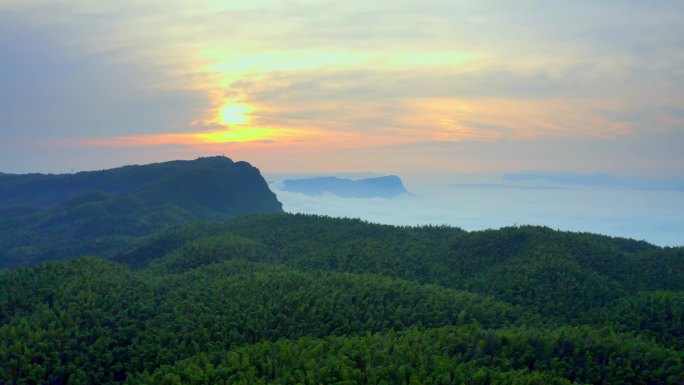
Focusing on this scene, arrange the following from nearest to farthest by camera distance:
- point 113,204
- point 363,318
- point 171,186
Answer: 1. point 363,318
2. point 113,204
3. point 171,186

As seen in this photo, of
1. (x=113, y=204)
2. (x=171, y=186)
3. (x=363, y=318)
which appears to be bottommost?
(x=363, y=318)

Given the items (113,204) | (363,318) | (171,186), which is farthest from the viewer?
(171,186)

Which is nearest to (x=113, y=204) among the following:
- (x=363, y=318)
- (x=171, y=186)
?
(x=171, y=186)

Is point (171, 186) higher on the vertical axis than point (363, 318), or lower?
higher

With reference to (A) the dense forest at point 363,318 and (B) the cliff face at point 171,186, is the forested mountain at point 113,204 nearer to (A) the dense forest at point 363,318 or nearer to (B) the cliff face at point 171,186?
→ (B) the cliff face at point 171,186

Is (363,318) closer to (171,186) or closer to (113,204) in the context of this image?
(113,204)

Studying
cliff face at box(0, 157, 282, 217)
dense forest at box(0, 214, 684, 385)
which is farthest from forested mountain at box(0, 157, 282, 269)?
dense forest at box(0, 214, 684, 385)

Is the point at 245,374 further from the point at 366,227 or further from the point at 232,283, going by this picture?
the point at 366,227
